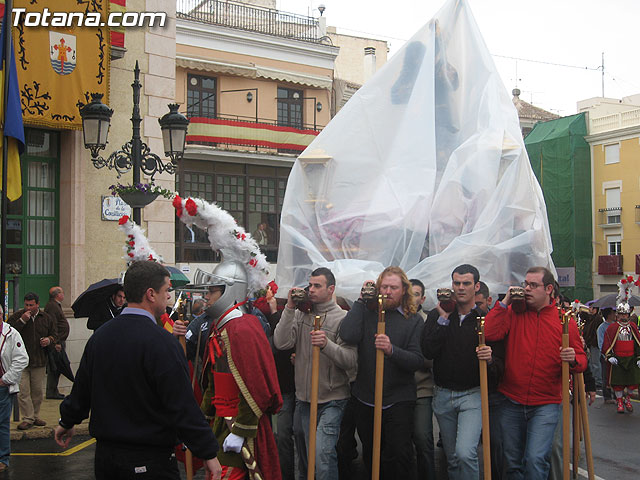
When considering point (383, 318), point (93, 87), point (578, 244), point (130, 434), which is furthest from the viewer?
point (578, 244)

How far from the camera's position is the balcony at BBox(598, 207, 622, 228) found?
44125mm

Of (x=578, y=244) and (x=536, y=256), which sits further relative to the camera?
(x=578, y=244)

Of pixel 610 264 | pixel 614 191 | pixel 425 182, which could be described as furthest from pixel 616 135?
pixel 425 182

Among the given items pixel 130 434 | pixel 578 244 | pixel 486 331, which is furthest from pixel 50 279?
pixel 578 244

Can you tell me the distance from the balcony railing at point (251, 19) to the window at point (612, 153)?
19.9 metres

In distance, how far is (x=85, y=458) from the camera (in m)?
9.09

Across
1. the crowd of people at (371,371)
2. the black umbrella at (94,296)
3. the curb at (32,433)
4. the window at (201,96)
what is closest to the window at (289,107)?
the window at (201,96)

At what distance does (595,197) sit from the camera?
148 feet

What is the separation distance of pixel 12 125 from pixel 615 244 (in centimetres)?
4011

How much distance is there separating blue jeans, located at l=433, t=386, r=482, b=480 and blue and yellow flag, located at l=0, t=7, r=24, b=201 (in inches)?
226

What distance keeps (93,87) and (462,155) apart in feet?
27.7

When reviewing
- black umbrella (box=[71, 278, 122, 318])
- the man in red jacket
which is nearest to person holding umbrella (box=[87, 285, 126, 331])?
black umbrella (box=[71, 278, 122, 318])

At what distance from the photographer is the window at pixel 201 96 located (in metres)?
28.2

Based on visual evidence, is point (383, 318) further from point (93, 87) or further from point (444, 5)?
point (93, 87)
